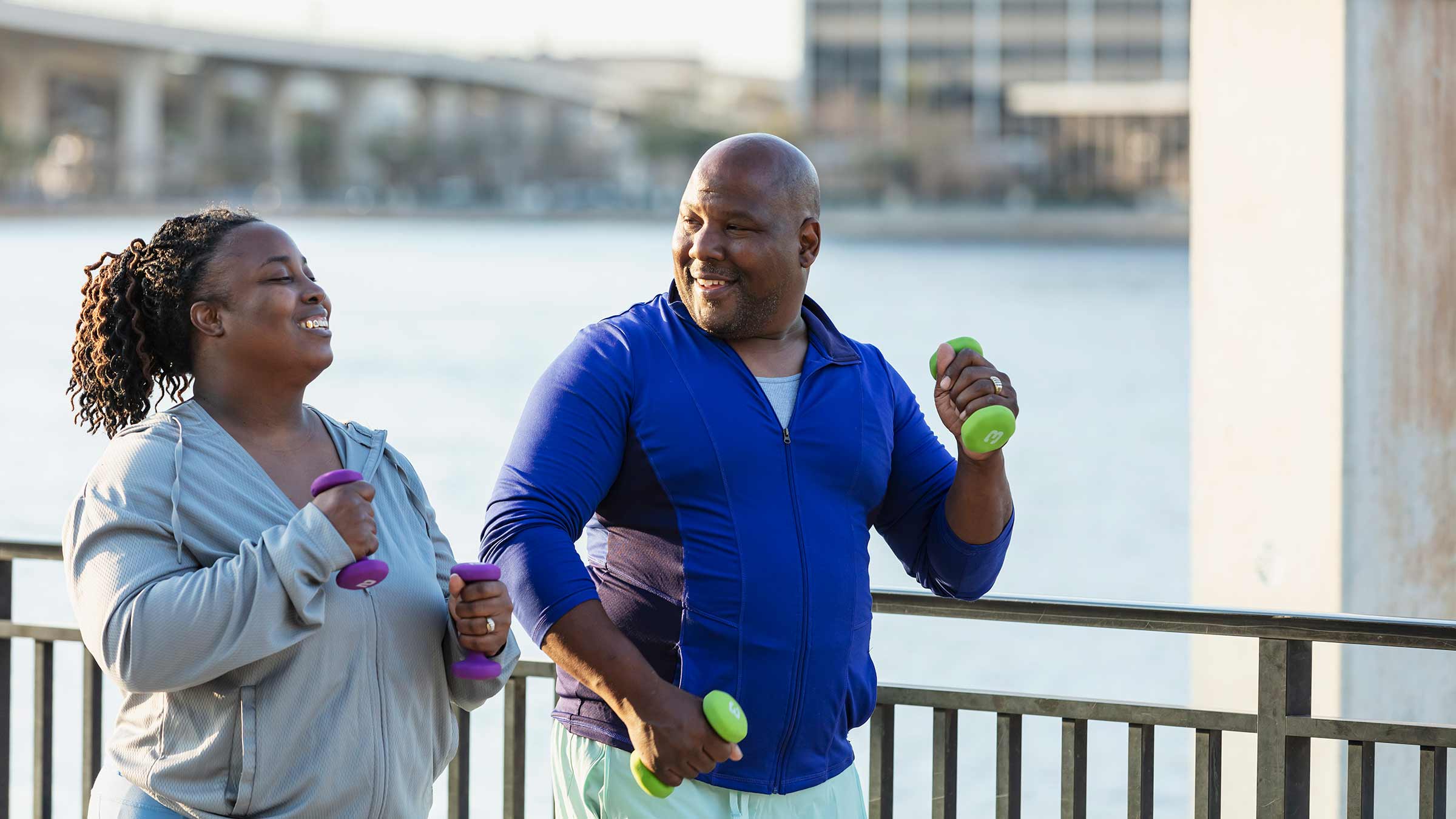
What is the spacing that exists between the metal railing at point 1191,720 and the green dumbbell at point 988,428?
691 millimetres

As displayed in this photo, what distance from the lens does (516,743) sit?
3365mm

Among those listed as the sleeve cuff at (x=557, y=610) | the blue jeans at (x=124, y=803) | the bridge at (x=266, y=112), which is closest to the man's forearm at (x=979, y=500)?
the sleeve cuff at (x=557, y=610)

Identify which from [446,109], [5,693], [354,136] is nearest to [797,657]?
[5,693]

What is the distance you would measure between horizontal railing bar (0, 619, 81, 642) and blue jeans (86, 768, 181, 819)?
1.36 meters

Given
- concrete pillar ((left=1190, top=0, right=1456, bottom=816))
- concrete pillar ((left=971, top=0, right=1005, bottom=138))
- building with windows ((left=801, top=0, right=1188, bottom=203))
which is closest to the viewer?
concrete pillar ((left=1190, top=0, right=1456, bottom=816))

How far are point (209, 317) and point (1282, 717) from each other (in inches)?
76.2

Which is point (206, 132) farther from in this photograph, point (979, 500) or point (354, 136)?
point (979, 500)

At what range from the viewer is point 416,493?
2.44 m

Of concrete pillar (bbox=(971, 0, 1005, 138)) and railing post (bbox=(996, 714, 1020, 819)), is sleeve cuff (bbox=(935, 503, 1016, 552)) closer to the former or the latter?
railing post (bbox=(996, 714, 1020, 819))

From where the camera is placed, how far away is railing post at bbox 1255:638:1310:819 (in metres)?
2.93

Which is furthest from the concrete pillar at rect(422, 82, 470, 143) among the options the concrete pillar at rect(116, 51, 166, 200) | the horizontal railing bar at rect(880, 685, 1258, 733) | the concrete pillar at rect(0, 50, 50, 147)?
the horizontal railing bar at rect(880, 685, 1258, 733)

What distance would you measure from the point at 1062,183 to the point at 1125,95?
644cm

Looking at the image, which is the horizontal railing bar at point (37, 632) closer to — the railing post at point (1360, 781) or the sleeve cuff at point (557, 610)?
the sleeve cuff at point (557, 610)

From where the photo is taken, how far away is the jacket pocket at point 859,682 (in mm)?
2480
